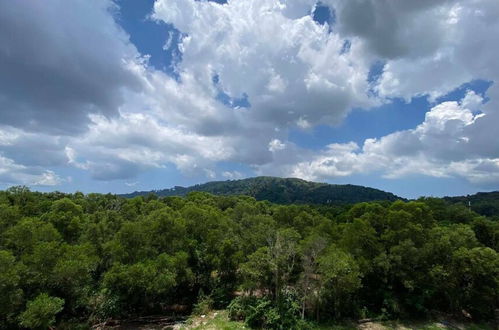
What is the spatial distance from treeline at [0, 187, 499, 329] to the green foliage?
820 millimetres

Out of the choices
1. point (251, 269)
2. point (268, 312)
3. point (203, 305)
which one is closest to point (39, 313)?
point (203, 305)

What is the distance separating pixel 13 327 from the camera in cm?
2283

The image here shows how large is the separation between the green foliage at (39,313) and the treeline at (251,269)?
32.3 inches

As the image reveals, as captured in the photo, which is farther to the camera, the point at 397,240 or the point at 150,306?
the point at 397,240

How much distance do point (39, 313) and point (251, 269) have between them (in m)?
17.2

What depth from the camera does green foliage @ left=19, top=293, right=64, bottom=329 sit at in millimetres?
21094

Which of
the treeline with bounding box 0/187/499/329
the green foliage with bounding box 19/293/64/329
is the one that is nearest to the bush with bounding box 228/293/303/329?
the treeline with bounding box 0/187/499/329

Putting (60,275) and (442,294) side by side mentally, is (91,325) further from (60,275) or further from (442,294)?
(442,294)

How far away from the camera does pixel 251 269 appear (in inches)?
1181

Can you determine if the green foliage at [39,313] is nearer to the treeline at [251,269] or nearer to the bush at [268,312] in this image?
the treeline at [251,269]

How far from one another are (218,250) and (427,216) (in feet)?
87.1

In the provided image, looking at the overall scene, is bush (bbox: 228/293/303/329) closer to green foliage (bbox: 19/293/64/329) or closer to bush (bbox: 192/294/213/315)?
bush (bbox: 192/294/213/315)

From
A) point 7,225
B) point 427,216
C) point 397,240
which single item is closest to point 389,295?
point 397,240

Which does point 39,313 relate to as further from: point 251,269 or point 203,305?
point 251,269
